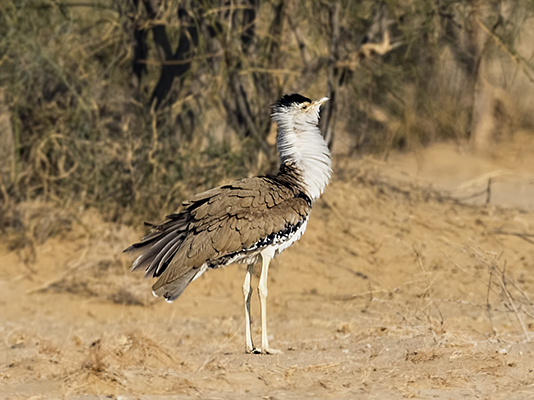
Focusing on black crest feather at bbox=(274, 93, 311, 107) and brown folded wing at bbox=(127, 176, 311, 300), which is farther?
black crest feather at bbox=(274, 93, 311, 107)

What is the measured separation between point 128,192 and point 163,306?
58.2 inches

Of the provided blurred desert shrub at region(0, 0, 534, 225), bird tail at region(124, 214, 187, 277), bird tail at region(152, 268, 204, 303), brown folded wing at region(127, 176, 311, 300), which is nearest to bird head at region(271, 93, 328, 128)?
brown folded wing at region(127, 176, 311, 300)

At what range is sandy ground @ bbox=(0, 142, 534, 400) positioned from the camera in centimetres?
508

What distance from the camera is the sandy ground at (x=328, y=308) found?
5.08m

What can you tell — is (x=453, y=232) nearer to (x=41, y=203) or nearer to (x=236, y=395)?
(x=41, y=203)

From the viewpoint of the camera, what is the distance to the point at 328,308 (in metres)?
8.77

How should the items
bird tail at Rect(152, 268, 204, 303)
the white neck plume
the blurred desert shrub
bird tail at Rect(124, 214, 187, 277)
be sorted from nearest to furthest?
bird tail at Rect(152, 268, 204, 303) < bird tail at Rect(124, 214, 187, 277) < the white neck plume < the blurred desert shrub

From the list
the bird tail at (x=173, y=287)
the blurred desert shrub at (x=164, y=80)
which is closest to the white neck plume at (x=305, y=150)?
the bird tail at (x=173, y=287)

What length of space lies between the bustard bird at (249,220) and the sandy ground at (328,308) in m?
0.54

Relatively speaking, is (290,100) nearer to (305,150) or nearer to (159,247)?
(305,150)

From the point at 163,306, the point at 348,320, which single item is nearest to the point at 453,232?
the point at 348,320

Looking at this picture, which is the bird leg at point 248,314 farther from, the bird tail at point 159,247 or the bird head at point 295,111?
the bird head at point 295,111

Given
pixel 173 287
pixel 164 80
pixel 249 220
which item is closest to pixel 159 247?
pixel 173 287

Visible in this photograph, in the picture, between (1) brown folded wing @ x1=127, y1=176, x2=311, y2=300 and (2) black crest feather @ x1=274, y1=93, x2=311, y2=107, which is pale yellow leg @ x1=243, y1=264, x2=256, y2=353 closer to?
(1) brown folded wing @ x1=127, y1=176, x2=311, y2=300
